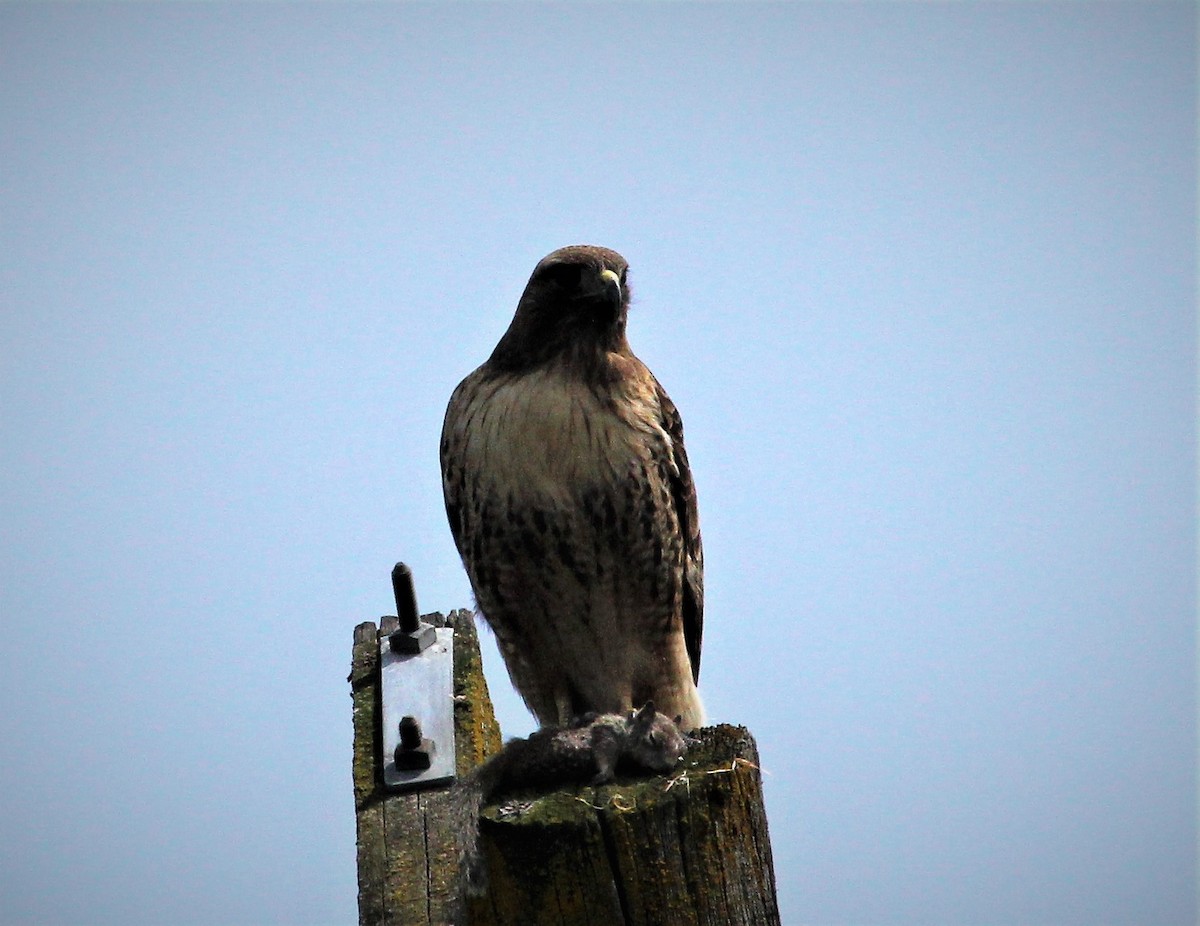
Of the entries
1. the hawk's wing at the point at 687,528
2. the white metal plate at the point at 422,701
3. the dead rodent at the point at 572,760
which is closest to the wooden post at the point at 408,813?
the white metal plate at the point at 422,701

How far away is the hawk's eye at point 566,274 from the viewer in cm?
493

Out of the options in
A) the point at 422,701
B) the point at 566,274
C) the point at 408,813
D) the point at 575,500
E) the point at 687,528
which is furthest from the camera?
the point at 687,528

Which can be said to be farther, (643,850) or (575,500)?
(575,500)

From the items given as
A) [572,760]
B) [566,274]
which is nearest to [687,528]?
[566,274]

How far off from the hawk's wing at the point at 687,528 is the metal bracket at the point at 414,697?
1.23 metres

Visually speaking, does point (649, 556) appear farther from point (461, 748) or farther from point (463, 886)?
point (463, 886)

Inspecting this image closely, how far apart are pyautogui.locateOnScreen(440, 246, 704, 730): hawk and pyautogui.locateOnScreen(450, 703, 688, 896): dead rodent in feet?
7.57

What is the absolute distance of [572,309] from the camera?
4.98 m

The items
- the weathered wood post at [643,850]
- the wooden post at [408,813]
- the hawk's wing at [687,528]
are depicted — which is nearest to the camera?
the weathered wood post at [643,850]

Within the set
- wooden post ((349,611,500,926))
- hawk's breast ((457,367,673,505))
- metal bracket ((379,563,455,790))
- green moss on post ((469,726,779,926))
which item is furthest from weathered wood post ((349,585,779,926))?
hawk's breast ((457,367,673,505))

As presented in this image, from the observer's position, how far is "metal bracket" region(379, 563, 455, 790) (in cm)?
347

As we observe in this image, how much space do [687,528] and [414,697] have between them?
65.9 inches

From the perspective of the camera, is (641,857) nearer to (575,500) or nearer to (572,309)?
(575,500)

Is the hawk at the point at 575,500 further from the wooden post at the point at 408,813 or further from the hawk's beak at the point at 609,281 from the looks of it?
the wooden post at the point at 408,813
